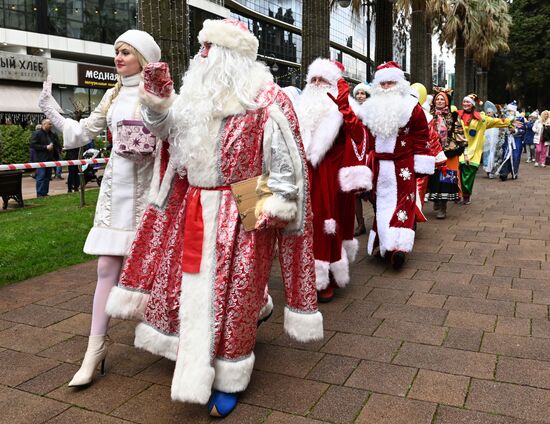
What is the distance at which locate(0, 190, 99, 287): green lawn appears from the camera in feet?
20.0

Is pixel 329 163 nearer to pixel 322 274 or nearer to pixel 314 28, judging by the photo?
pixel 322 274

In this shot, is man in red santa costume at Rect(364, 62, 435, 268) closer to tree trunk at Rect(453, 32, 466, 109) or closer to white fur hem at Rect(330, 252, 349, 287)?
white fur hem at Rect(330, 252, 349, 287)

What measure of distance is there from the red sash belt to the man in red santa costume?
10.8ft

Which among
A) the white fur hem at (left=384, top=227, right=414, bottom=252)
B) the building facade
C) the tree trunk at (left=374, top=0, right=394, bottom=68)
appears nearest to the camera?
the white fur hem at (left=384, top=227, right=414, bottom=252)

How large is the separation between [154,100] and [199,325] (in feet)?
3.65

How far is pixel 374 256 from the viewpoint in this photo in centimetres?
644

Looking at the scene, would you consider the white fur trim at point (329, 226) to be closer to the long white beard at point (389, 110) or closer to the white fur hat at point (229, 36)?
the long white beard at point (389, 110)

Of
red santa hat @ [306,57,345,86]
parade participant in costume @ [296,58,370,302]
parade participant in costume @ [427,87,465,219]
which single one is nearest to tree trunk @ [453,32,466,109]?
parade participant in costume @ [427,87,465,219]

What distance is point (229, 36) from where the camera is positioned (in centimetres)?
290

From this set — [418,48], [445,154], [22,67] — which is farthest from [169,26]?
[22,67]

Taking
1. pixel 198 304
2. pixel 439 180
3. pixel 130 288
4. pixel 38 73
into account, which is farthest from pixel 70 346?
pixel 38 73

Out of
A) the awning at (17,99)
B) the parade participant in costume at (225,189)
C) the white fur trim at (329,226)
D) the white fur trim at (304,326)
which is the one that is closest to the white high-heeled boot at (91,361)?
the parade participant in costume at (225,189)

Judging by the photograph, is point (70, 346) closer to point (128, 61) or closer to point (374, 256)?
point (128, 61)

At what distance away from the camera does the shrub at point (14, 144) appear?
62.8 ft
